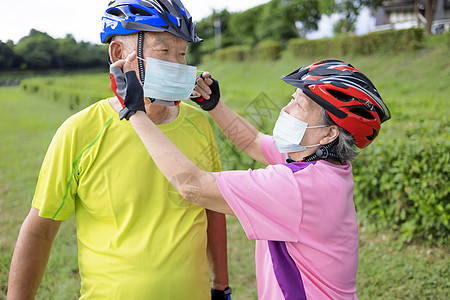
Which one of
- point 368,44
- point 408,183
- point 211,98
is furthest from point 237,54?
point 211,98

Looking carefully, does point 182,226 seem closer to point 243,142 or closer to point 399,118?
point 243,142

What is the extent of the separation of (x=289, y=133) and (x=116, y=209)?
3.21 feet

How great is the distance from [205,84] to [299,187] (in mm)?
990

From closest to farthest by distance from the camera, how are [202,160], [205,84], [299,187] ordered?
[299,187] → [202,160] → [205,84]

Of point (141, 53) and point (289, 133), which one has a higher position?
point (141, 53)

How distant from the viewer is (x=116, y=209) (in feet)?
5.99

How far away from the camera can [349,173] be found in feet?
6.41

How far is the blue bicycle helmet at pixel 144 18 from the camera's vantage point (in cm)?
180

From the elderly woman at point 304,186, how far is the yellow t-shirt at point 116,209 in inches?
7.5

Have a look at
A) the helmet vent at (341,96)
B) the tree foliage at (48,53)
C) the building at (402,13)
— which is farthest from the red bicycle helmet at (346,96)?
the building at (402,13)

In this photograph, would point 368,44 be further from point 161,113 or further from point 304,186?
point 304,186

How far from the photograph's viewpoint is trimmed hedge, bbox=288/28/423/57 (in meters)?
19.5

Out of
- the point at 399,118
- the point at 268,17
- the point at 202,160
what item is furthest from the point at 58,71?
the point at 268,17

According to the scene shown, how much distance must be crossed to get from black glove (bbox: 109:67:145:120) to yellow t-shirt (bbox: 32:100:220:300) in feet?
0.88
